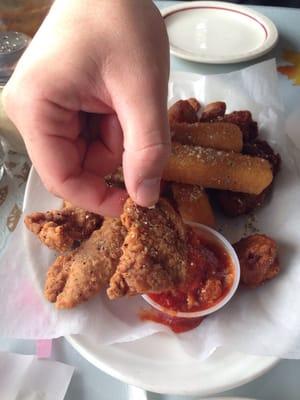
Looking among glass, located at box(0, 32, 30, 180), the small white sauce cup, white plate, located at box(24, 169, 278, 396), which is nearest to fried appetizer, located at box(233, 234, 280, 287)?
the small white sauce cup

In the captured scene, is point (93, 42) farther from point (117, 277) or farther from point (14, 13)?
point (14, 13)

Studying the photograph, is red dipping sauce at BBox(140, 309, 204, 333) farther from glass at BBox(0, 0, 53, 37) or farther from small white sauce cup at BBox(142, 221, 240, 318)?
glass at BBox(0, 0, 53, 37)

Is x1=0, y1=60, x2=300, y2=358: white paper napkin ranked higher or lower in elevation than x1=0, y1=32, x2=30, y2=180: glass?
lower

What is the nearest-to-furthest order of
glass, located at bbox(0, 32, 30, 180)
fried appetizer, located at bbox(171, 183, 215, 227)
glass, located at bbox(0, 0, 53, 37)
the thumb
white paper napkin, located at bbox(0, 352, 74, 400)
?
the thumb → white paper napkin, located at bbox(0, 352, 74, 400) → fried appetizer, located at bbox(171, 183, 215, 227) → glass, located at bbox(0, 32, 30, 180) → glass, located at bbox(0, 0, 53, 37)


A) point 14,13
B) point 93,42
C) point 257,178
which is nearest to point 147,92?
point 93,42

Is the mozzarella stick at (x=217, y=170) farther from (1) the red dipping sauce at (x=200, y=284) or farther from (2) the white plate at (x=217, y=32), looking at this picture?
(2) the white plate at (x=217, y=32)

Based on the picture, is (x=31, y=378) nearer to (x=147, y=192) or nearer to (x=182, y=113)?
(x=147, y=192)
